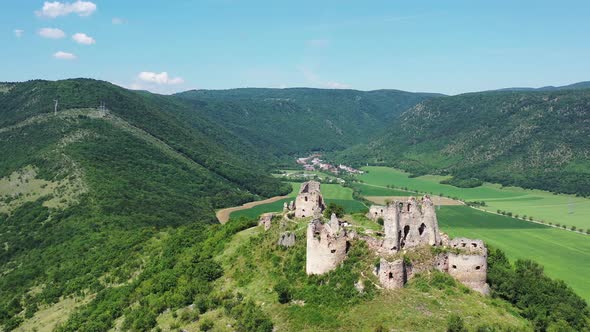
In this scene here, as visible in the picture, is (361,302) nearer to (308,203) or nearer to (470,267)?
(470,267)

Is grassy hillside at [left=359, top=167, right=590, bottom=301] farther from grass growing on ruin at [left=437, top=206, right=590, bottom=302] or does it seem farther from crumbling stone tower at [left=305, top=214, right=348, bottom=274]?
crumbling stone tower at [left=305, top=214, right=348, bottom=274]

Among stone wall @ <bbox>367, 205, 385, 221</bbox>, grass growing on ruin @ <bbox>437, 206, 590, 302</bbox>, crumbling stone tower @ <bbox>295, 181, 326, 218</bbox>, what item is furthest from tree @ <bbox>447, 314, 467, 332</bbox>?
grass growing on ruin @ <bbox>437, 206, 590, 302</bbox>

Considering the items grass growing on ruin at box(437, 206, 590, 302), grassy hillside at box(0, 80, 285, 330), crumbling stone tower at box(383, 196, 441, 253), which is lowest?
grass growing on ruin at box(437, 206, 590, 302)

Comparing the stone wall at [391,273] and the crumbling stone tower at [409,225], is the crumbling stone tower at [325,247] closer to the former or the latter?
the crumbling stone tower at [409,225]

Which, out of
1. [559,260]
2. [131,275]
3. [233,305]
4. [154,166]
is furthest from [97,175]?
[559,260]

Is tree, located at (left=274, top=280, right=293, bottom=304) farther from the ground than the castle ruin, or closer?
closer

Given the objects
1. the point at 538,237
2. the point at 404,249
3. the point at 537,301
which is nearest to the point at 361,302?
the point at 404,249

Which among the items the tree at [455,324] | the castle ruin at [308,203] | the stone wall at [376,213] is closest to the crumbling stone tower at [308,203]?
the castle ruin at [308,203]
